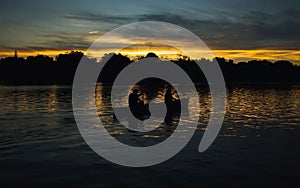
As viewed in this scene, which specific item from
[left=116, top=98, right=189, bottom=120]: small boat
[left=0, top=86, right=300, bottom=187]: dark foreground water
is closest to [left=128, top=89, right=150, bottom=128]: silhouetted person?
[left=116, top=98, right=189, bottom=120]: small boat

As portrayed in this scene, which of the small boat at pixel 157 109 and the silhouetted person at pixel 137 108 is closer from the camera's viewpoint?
the silhouetted person at pixel 137 108

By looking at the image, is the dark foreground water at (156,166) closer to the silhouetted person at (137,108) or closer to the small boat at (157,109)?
the silhouetted person at (137,108)

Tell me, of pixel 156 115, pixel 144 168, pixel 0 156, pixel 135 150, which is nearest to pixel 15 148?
pixel 0 156

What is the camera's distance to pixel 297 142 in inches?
806

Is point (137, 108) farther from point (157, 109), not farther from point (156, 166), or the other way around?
point (156, 166)

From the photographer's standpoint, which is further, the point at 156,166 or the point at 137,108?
the point at 137,108

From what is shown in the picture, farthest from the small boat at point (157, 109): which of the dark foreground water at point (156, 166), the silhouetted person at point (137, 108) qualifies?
the dark foreground water at point (156, 166)

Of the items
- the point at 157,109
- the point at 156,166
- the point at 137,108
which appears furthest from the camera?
the point at 157,109

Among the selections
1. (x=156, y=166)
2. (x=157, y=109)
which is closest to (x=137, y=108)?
(x=157, y=109)

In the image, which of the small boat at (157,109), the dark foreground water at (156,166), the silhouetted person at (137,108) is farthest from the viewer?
the small boat at (157,109)

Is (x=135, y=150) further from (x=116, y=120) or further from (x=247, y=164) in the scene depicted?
(x=116, y=120)

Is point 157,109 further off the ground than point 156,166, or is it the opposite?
point 157,109

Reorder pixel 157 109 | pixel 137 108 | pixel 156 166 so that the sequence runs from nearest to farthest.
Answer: pixel 156 166 < pixel 137 108 < pixel 157 109

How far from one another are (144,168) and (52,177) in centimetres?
432
